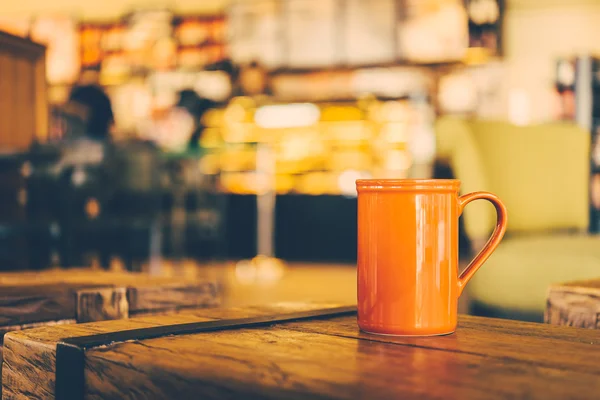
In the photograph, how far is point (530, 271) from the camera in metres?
1.78

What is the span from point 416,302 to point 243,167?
6656mm

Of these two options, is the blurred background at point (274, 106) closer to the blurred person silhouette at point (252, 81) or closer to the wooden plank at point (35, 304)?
the blurred person silhouette at point (252, 81)

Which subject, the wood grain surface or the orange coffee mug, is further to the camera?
the wood grain surface

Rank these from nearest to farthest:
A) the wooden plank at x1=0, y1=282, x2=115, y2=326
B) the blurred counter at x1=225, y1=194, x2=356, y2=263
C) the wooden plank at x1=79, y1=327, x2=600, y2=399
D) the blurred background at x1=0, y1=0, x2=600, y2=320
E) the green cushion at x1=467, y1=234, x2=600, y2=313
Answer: the wooden plank at x1=79, y1=327, x2=600, y2=399 < the wooden plank at x1=0, y1=282, x2=115, y2=326 < the green cushion at x1=467, y1=234, x2=600, y2=313 < the blurred background at x1=0, y1=0, x2=600, y2=320 < the blurred counter at x1=225, y1=194, x2=356, y2=263

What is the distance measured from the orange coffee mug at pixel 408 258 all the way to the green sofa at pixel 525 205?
1161mm

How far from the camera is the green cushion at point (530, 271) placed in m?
1.72

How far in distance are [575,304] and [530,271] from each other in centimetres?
83

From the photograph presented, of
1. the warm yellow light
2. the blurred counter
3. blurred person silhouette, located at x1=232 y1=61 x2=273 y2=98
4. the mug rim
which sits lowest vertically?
the blurred counter

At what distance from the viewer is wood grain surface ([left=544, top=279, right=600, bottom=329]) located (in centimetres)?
96

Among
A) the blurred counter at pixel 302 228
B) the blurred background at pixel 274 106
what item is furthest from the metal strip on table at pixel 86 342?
the blurred counter at pixel 302 228

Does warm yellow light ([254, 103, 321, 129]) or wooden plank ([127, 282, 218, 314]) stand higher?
warm yellow light ([254, 103, 321, 129])

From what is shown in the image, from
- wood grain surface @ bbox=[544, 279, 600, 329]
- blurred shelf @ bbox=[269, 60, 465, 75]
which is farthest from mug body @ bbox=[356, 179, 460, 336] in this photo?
blurred shelf @ bbox=[269, 60, 465, 75]

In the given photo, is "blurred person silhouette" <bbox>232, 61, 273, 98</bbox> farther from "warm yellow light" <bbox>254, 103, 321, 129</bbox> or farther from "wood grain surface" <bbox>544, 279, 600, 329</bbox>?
"wood grain surface" <bbox>544, 279, 600, 329</bbox>

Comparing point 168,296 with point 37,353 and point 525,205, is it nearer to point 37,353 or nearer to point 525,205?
point 37,353
